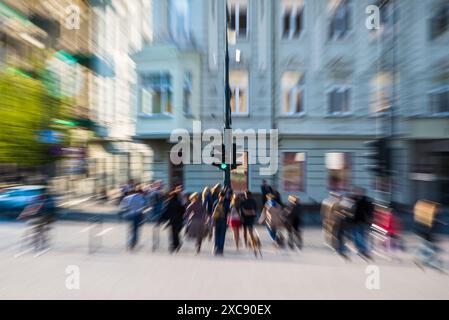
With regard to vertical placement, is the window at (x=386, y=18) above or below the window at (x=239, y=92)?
above

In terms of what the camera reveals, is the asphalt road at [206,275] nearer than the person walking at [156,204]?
Yes

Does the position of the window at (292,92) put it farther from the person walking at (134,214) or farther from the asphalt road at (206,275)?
the person walking at (134,214)

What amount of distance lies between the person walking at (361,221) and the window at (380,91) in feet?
18.3

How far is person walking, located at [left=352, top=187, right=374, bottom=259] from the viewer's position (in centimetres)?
557

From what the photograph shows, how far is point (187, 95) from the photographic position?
1058 centimetres

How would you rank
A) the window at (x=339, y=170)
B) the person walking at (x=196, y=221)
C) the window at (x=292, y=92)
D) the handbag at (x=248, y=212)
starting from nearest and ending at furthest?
1. the person walking at (x=196, y=221)
2. the handbag at (x=248, y=212)
3. the window at (x=292, y=92)
4. the window at (x=339, y=170)

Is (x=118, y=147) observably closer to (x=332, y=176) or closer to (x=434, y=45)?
(x=332, y=176)

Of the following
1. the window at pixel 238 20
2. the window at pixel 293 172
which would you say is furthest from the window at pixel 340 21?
the window at pixel 293 172

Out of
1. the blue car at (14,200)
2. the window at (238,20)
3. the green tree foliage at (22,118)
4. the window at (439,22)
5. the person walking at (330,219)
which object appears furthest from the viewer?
the window at (238,20)

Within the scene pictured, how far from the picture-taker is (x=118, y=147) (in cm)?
1186

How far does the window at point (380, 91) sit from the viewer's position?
978cm

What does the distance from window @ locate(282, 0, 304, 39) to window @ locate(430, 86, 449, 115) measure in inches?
243

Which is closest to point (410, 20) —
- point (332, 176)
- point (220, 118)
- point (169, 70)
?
point (332, 176)

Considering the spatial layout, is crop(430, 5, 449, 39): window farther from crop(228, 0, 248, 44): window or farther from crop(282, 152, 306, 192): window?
crop(228, 0, 248, 44): window
